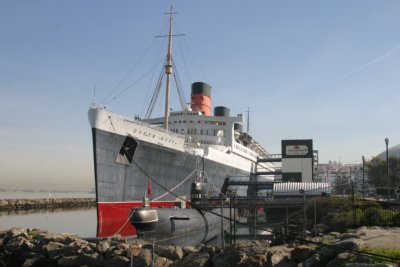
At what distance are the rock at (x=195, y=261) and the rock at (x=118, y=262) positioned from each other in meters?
2.05

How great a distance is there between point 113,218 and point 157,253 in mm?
11509

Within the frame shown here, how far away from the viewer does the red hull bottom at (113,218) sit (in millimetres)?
25834

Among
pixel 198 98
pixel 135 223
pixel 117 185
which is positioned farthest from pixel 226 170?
pixel 135 223

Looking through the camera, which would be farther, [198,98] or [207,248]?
[198,98]

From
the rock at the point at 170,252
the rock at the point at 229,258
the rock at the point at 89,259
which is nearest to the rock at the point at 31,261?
the rock at the point at 89,259

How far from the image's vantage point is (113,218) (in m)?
26.9

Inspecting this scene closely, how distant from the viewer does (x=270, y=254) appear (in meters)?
13.1

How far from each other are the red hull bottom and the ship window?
2.96 meters

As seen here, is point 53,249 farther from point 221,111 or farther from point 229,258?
point 221,111

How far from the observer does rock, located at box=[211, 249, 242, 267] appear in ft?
44.3

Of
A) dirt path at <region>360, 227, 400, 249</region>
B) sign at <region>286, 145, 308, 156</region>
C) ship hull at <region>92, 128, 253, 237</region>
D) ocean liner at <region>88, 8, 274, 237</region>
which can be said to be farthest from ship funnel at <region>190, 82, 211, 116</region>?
dirt path at <region>360, 227, 400, 249</region>

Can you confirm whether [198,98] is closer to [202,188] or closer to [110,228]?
[202,188]

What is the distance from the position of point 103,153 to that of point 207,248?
13.5 m

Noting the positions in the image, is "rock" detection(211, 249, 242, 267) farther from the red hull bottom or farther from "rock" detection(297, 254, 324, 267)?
the red hull bottom
